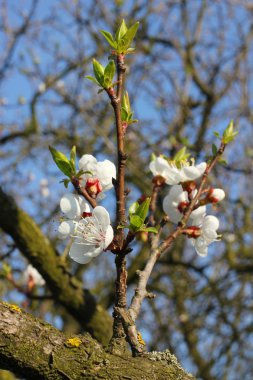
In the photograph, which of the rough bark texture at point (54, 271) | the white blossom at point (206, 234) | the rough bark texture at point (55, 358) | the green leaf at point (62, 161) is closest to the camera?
the rough bark texture at point (55, 358)

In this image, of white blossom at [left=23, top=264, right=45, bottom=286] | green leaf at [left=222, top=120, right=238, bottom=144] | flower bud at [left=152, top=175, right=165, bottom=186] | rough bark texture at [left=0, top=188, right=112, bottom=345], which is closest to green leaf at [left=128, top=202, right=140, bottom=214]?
flower bud at [left=152, top=175, right=165, bottom=186]

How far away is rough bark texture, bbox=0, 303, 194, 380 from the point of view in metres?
0.94

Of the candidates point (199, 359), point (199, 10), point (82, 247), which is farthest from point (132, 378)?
point (199, 10)

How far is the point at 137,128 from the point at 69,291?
3116 millimetres

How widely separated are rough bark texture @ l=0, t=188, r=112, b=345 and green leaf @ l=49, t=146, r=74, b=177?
41.6 inches

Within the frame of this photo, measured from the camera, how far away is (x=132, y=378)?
932mm

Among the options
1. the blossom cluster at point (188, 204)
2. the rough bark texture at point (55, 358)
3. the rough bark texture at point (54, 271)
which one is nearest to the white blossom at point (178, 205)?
the blossom cluster at point (188, 204)

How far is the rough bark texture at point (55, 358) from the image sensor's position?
94 cm

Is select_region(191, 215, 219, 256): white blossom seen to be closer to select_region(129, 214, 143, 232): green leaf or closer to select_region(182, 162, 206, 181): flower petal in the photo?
select_region(182, 162, 206, 181): flower petal

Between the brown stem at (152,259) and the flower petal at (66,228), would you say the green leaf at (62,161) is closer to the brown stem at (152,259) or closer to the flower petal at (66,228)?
the flower petal at (66,228)

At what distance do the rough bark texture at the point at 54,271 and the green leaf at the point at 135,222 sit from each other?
1.21 m

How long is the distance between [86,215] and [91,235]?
0.06m

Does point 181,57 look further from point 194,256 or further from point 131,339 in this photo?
point 131,339

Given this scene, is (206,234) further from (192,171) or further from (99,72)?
(99,72)
